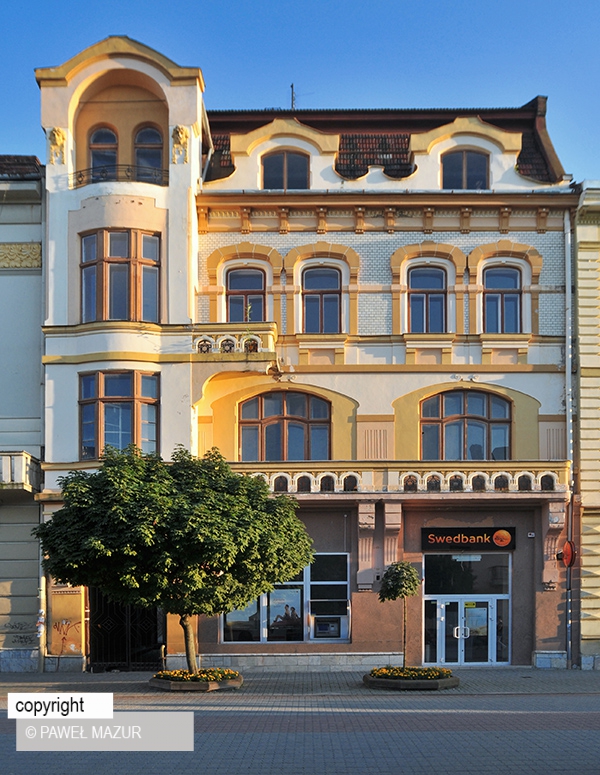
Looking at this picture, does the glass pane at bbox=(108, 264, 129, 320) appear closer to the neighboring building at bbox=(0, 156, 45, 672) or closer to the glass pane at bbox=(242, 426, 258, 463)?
the neighboring building at bbox=(0, 156, 45, 672)

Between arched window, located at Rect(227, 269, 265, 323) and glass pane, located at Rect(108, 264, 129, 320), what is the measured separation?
9.35 ft

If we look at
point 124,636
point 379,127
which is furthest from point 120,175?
point 124,636

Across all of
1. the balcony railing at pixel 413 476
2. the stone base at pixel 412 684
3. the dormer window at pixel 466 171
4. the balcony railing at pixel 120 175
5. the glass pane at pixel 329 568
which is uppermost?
the dormer window at pixel 466 171

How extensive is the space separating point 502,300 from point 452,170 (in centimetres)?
377

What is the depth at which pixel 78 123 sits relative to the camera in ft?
88.9

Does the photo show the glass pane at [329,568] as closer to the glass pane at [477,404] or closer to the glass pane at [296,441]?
the glass pane at [296,441]

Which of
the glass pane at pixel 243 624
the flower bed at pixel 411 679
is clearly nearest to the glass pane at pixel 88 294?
the glass pane at pixel 243 624

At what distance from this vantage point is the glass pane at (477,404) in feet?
89.1

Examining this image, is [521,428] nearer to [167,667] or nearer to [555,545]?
[555,545]

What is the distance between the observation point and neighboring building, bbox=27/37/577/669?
2588 cm

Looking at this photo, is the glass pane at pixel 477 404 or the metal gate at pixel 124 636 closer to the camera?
the metal gate at pixel 124 636

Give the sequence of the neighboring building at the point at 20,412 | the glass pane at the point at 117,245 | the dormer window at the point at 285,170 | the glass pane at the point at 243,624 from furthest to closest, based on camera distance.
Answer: the dormer window at the point at 285,170
the glass pane at the point at 243,624
the glass pane at the point at 117,245
the neighboring building at the point at 20,412

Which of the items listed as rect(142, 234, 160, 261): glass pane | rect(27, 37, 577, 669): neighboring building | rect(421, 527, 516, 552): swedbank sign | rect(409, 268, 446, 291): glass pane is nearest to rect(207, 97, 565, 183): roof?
rect(27, 37, 577, 669): neighboring building

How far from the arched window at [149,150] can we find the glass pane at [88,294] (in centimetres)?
299
